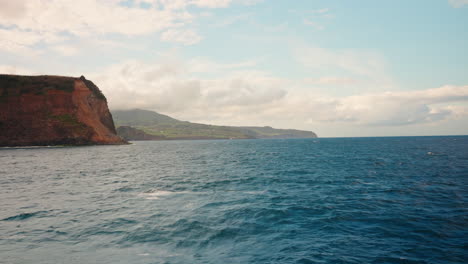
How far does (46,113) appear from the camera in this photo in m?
116

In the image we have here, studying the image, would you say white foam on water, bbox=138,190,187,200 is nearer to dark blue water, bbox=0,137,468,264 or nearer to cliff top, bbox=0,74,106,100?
dark blue water, bbox=0,137,468,264

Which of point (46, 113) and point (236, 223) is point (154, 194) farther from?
point (46, 113)

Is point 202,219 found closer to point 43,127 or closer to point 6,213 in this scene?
point 6,213

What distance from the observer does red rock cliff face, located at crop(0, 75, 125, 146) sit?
109625 mm

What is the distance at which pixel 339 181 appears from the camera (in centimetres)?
3086

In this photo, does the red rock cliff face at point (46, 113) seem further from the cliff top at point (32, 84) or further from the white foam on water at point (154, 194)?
the white foam on water at point (154, 194)

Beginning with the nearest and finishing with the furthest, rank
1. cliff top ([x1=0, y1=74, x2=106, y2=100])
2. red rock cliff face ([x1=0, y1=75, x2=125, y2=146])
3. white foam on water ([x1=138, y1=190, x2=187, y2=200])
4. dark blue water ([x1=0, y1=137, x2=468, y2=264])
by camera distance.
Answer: dark blue water ([x1=0, y1=137, x2=468, y2=264]) → white foam on water ([x1=138, y1=190, x2=187, y2=200]) → red rock cliff face ([x1=0, y1=75, x2=125, y2=146]) → cliff top ([x1=0, y1=74, x2=106, y2=100])

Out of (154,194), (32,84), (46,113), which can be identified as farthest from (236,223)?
(32,84)

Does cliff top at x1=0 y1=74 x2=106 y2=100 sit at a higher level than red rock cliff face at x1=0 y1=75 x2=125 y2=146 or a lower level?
higher

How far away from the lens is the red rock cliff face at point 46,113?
110 m

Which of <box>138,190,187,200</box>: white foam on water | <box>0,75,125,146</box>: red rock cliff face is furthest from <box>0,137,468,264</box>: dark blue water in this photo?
<box>0,75,125,146</box>: red rock cliff face

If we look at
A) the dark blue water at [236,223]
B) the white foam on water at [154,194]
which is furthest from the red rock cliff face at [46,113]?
the white foam on water at [154,194]

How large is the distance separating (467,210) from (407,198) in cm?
422

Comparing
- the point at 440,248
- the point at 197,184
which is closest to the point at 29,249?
the point at 197,184
